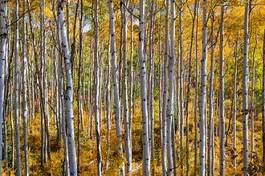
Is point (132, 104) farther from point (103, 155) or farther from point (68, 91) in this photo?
point (68, 91)

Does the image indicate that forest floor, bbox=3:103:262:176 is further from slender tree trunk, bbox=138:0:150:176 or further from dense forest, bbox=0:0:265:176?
slender tree trunk, bbox=138:0:150:176

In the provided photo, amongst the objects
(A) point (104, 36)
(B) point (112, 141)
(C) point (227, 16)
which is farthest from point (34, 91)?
(C) point (227, 16)

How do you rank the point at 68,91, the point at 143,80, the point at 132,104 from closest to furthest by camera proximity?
1. the point at 68,91
2. the point at 143,80
3. the point at 132,104

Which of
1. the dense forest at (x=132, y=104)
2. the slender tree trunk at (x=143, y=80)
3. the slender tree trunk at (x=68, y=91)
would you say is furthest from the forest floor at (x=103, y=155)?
the slender tree trunk at (x=68, y=91)

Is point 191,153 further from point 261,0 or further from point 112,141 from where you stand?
point 261,0

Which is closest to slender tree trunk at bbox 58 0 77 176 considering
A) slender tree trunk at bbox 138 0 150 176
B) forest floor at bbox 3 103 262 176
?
slender tree trunk at bbox 138 0 150 176

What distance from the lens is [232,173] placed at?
1237 centimetres

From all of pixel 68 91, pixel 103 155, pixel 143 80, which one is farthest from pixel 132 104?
pixel 68 91

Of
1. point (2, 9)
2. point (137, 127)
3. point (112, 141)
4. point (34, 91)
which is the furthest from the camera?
point (34, 91)

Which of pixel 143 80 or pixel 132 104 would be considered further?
pixel 132 104

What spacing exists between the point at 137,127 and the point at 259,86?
41.5 feet

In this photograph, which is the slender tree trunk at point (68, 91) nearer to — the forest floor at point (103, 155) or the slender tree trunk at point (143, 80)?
the slender tree trunk at point (143, 80)

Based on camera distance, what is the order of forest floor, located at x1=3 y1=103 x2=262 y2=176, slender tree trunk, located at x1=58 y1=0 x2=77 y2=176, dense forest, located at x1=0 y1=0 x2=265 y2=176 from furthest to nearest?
forest floor, located at x1=3 y1=103 x2=262 y2=176 < dense forest, located at x1=0 y1=0 x2=265 y2=176 < slender tree trunk, located at x1=58 y1=0 x2=77 y2=176

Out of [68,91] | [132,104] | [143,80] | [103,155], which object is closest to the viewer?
[68,91]
